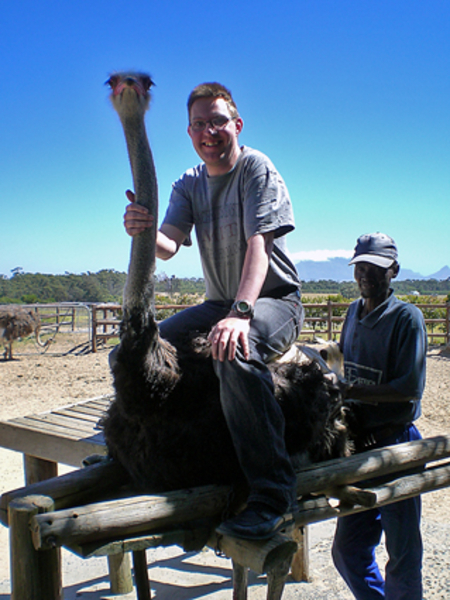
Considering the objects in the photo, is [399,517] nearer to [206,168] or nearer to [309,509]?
[309,509]

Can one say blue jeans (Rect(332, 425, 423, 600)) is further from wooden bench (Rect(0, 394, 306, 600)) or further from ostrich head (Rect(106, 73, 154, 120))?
ostrich head (Rect(106, 73, 154, 120))

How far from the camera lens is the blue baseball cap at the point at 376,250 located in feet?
9.57

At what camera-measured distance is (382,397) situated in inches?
105

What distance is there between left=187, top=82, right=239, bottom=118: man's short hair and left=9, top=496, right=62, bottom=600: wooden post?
1.84m

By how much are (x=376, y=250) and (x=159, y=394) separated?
4.98ft

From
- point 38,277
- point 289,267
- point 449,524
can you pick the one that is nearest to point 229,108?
point 289,267

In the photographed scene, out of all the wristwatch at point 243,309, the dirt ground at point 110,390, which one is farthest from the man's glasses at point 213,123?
the dirt ground at point 110,390

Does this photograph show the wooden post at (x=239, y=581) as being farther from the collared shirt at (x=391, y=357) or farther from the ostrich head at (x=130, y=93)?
the ostrich head at (x=130, y=93)

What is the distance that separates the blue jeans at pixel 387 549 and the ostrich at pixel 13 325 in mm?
11903

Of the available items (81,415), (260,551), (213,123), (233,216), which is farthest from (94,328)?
(260,551)

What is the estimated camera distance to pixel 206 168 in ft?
9.31

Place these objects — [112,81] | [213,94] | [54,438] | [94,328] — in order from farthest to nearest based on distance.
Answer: [94,328]
[54,438]
[213,94]
[112,81]

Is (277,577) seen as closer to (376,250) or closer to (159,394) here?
(159,394)

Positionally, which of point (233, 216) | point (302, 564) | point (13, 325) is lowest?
point (302, 564)
